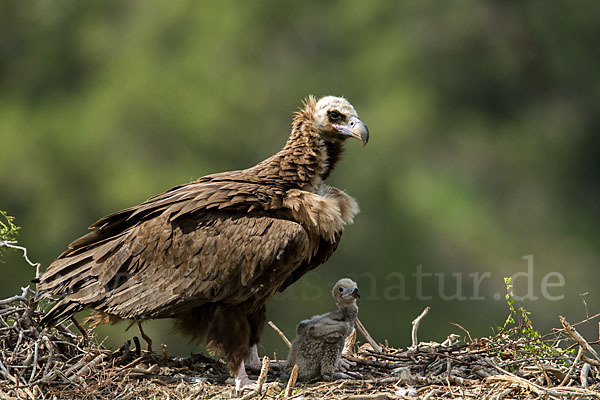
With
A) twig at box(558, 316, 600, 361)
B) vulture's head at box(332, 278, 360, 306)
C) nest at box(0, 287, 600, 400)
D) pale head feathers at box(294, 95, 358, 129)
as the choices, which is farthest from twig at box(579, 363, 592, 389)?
pale head feathers at box(294, 95, 358, 129)

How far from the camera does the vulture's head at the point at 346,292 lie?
16.3 ft

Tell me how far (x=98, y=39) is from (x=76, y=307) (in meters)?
11.7

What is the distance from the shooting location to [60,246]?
1168 cm

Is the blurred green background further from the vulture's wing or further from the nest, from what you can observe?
the vulture's wing

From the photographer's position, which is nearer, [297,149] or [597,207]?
[297,149]

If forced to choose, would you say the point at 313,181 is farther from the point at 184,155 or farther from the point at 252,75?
the point at 252,75

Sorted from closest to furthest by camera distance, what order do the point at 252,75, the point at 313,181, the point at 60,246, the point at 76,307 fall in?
the point at 76,307 < the point at 313,181 < the point at 60,246 < the point at 252,75

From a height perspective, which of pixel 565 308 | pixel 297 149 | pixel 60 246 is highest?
pixel 297 149

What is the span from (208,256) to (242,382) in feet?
2.40

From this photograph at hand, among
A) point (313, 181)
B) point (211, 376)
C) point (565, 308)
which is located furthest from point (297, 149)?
point (565, 308)

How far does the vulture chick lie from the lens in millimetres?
4758

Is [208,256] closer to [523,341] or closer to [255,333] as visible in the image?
[255,333]

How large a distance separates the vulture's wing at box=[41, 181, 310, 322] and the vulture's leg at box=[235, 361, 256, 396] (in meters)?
0.40

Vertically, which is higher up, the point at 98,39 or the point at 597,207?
the point at 98,39
